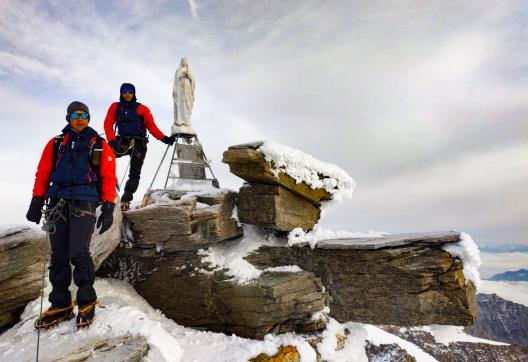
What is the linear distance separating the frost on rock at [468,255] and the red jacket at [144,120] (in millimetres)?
10555

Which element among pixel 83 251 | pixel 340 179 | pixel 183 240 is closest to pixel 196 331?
pixel 183 240

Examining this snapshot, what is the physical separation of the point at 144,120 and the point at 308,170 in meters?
6.31

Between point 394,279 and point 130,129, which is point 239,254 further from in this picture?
point 130,129

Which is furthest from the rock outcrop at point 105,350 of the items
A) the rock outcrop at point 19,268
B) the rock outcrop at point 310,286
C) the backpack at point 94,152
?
the rock outcrop at point 310,286

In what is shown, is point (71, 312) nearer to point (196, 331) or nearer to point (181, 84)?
point (196, 331)

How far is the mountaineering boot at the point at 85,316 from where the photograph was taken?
573 centimetres

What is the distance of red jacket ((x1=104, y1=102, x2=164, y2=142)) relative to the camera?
32.2ft

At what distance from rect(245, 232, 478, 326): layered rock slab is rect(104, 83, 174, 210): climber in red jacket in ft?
17.0

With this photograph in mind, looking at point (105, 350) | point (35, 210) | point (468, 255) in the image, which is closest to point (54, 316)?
point (105, 350)

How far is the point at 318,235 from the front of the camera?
33.8 feet

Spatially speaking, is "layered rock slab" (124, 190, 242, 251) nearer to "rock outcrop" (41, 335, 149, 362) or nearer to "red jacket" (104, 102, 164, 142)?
"red jacket" (104, 102, 164, 142)

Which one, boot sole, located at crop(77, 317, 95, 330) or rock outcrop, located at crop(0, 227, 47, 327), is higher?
rock outcrop, located at crop(0, 227, 47, 327)

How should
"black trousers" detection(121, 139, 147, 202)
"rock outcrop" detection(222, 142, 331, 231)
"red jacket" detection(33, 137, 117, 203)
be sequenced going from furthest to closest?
"black trousers" detection(121, 139, 147, 202), "rock outcrop" detection(222, 142, 331, 231), "red jacket" detection(33, 137, 117, 203)

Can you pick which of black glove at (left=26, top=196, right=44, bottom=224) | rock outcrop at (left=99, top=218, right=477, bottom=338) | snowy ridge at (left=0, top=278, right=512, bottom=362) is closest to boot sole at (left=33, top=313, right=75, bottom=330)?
snowy ridge at (left=0, top=278, right=512, bottom=362)
